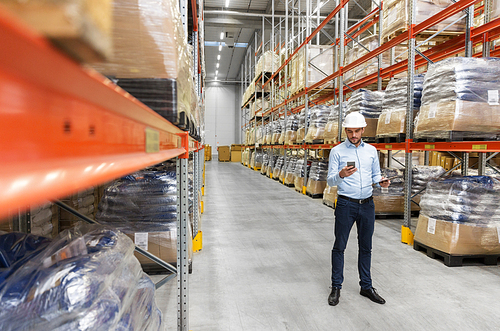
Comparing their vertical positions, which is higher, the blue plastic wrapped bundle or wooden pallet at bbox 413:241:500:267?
the blue plastic wrapped bundle

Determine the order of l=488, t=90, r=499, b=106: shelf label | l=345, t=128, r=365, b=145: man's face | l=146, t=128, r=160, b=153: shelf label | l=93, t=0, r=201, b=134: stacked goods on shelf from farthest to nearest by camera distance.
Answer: l=488, t=90, r=499, b=106: shelf label < l=345, t=128, r=365, b=145: man's face < l=93, t=0, r=201, b=134: stacked goods on shelf < l=146, t=128, r=160, b=153: shelf label

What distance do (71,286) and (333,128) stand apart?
7.23 metres

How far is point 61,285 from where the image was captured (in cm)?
100

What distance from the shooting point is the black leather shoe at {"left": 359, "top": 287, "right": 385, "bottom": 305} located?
301 cm

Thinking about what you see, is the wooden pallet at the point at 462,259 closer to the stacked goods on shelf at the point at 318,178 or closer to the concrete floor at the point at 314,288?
the concrete floor at the point at 314,288

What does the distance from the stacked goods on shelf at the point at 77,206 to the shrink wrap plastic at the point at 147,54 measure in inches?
84.3

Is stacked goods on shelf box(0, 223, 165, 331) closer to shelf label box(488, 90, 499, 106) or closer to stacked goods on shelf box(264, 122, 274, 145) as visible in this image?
shelf label box(488, 90, 499, 106)

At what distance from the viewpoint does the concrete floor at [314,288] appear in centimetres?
273

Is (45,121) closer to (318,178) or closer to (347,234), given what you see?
(347,234)

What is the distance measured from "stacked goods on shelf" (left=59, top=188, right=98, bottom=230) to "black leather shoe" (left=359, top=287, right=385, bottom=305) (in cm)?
287

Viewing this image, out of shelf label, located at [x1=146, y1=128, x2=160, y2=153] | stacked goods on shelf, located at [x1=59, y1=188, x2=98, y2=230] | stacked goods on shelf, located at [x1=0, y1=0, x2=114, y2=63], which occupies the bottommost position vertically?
stacked goods on shelf, located at [x1=59, y1=188, x2=98, y2=230]

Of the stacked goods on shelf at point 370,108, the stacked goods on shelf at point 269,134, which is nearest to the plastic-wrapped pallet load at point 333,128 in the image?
the stacked goods on shelf at point 370,108

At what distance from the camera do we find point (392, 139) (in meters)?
5.59

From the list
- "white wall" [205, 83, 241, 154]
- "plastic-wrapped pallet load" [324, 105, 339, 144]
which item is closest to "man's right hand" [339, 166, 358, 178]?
"plastic-wrapped pallet load" [324, 105, 339, 144]
